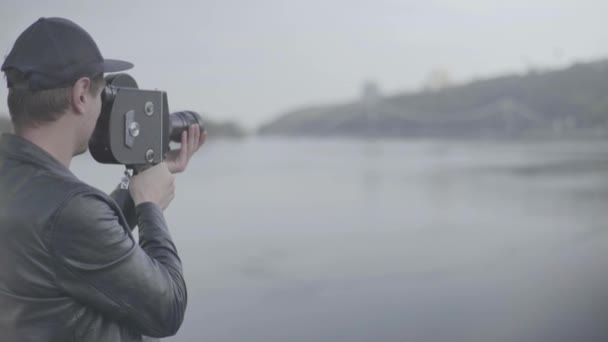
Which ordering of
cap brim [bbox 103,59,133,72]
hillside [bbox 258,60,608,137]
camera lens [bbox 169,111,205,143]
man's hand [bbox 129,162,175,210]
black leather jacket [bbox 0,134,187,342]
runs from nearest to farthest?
black leather jacket [bbox 0,134,187,342]
cap brim [bbox 103,59,133,72]
man's hand [bbox 129,162,175,210]
camera lens [bbox 169,111,205,143]
hillside [bbox 258,60,608,137]

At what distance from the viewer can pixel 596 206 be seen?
948cm

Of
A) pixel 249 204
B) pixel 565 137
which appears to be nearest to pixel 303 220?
pixel 249 204

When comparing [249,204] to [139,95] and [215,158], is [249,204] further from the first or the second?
[215,158]

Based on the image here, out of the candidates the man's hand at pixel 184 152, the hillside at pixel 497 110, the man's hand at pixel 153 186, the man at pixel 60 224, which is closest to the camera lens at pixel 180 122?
the man's hand at pixel 184 152

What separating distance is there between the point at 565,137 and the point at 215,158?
30.3 metres

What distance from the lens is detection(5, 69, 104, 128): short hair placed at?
110 centimetres

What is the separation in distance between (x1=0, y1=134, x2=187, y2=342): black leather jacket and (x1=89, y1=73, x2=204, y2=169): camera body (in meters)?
0.15

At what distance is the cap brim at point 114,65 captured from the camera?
117 cm

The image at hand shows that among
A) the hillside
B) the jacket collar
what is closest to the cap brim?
the jacket collar

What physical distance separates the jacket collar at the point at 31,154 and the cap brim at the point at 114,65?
18 centimetres

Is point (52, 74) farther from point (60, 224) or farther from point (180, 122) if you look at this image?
point (180, 122)

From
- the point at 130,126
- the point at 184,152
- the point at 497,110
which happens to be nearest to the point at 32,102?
the point at 130,126

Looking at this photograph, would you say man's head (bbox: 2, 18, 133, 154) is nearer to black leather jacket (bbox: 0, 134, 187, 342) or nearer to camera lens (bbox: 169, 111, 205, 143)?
black leather jacket (bbox: 0, 134, 187, 342)

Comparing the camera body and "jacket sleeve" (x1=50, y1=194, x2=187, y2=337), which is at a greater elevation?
the camera body
